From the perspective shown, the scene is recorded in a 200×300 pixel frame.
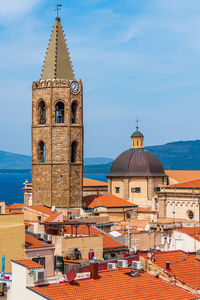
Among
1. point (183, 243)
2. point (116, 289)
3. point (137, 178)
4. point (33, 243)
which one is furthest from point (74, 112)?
point (116, 289)

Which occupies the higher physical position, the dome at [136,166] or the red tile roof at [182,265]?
the dome at [136,166]

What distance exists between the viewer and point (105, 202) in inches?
2633

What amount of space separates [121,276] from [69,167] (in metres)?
39.1

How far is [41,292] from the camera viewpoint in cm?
2150

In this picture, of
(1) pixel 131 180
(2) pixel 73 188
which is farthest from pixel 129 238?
(1) pixel 131 180

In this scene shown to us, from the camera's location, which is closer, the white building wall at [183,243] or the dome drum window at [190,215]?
the white building wall at [183,243]

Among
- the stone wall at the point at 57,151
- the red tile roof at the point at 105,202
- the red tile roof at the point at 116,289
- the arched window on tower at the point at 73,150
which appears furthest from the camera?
the red tile roof at the point at 105,202

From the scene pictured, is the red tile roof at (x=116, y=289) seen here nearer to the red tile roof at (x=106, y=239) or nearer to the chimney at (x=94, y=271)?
the chimney at (x=94, y=271)

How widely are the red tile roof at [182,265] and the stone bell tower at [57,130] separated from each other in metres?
35.4

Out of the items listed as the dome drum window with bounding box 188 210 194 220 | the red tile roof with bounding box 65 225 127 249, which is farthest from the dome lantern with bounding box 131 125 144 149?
the red tile roof with bounding box 65 225 127 249

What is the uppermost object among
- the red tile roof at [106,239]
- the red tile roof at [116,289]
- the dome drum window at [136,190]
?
the dome drum window at [136,190]

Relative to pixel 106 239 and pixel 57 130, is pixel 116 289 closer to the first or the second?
pixel 106 239

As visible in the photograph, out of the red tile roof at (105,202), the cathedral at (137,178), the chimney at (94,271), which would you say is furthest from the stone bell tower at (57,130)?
the chimney at (94,271)

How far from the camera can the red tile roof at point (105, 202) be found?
66188 mm
